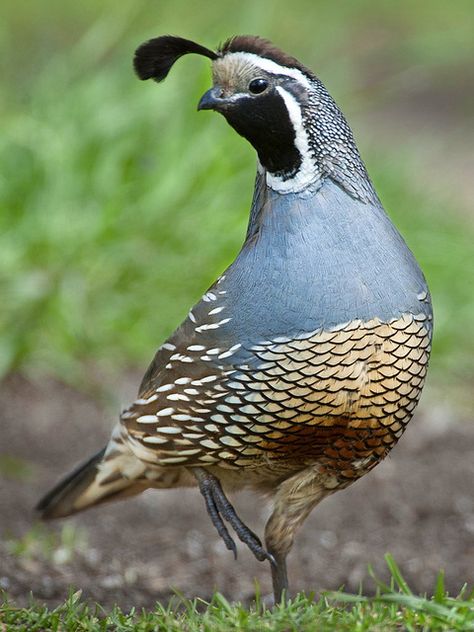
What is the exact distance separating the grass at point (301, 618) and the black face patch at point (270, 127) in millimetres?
1139

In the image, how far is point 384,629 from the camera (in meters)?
2.75

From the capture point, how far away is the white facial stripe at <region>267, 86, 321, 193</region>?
321 cm

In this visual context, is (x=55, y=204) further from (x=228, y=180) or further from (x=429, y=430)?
(x=429, y=430)

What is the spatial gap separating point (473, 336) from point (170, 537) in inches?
99.0

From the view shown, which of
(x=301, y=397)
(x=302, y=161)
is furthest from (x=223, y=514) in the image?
(x=302, y=161)

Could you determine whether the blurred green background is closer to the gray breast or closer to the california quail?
the california quail

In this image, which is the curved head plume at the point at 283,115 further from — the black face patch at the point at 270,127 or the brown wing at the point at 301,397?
the brown wing at the point at 301,397

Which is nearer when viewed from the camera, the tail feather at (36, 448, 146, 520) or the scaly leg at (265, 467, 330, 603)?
the scaly leg at (265, 467, 330, 603)

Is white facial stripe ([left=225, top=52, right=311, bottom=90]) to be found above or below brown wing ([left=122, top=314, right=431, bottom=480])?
above

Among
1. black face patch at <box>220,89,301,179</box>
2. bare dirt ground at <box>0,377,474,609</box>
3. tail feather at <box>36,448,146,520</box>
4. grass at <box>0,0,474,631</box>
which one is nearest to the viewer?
black face patch at <box>220,89,301,179</box>

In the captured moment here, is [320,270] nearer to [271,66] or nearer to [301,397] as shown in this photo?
[301,397]

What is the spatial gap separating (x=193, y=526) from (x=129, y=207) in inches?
71.3

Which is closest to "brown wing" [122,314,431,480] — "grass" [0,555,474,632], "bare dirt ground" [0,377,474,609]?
"grass" [0,555,474,632]

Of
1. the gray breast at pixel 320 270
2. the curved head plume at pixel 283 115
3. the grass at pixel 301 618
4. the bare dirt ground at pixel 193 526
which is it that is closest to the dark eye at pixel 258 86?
the curved head plume at pixel 283 115
